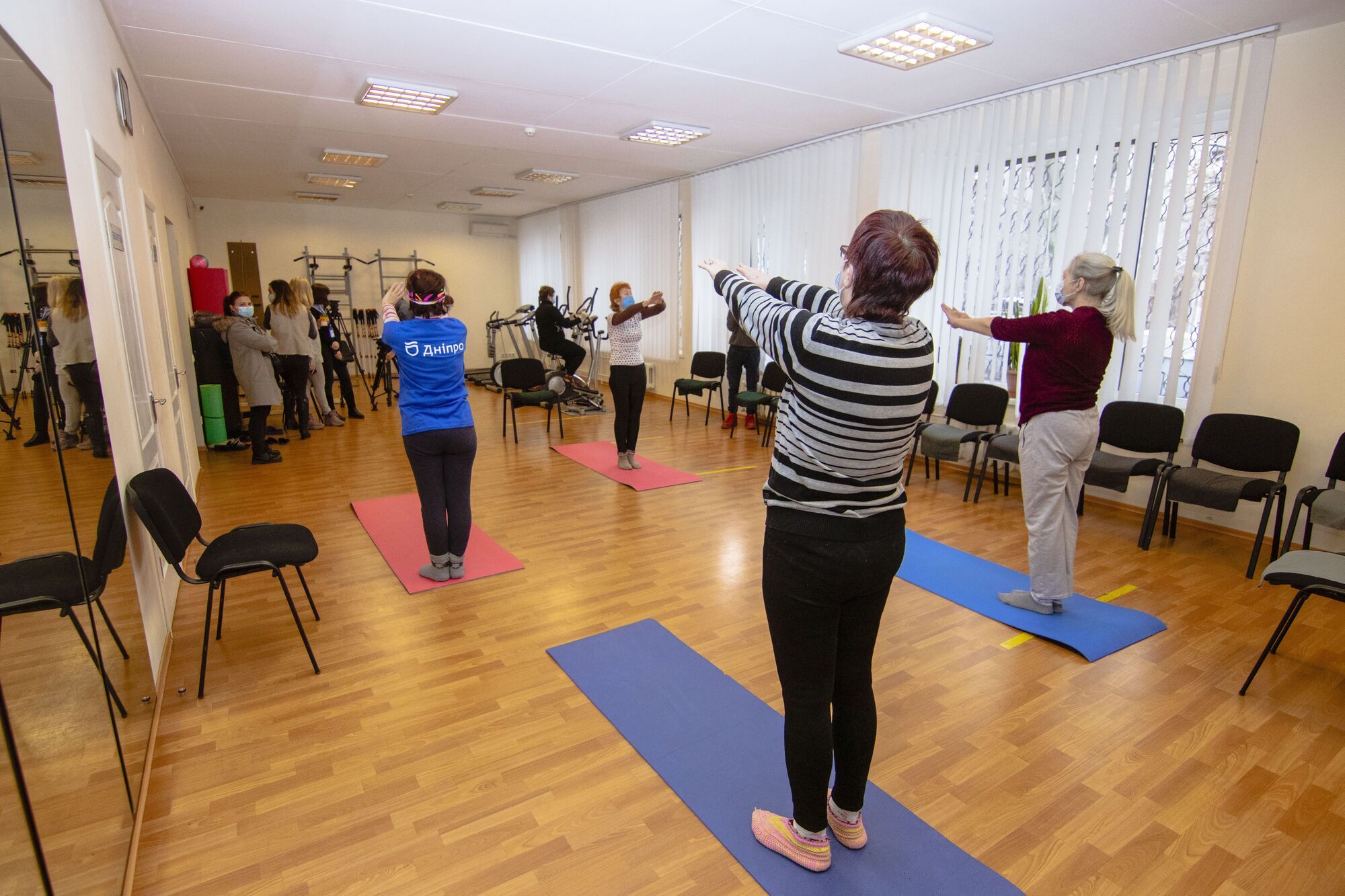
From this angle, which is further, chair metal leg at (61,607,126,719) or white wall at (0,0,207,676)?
white wall at (0,0,207,676)

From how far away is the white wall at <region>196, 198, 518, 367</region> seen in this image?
402 inches

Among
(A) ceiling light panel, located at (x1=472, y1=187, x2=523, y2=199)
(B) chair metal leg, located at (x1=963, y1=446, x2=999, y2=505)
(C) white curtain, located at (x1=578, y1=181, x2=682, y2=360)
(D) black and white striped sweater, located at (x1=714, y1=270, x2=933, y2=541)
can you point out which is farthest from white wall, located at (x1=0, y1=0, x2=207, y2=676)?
(C) white curtain, located at (x1=578, y1=181, x2=682, y2=360)

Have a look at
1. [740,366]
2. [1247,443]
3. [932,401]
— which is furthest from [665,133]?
[1247,443]

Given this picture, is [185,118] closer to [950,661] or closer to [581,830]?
[581,830]

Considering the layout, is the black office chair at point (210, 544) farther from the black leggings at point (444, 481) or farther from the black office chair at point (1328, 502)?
the black office chair at point (1328, 502)

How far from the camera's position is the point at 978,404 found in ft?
16.6

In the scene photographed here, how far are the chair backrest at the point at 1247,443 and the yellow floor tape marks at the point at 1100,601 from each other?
3.81 feet

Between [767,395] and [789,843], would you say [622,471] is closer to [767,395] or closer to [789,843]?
[767,395]

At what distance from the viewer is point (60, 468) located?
5.00ft

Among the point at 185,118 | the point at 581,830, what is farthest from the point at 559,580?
the point at 185,118

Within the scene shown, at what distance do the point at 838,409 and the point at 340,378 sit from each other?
7.54m

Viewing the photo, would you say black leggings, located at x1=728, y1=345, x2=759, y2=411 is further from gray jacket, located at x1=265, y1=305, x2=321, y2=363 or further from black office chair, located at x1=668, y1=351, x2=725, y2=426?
gray jacket, located at x1=265, y1=305, x2=321, y2=363

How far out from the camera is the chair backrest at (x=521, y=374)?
670 centimetres

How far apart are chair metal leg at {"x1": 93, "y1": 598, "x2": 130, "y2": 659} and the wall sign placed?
9.55ft
